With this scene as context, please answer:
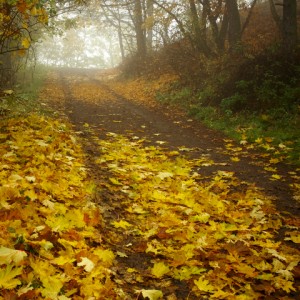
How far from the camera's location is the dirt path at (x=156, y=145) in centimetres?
318

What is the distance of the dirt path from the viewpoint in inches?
125

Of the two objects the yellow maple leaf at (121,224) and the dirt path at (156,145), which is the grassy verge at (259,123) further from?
the yellow maple leaf at (121,224)

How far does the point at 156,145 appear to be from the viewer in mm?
7762

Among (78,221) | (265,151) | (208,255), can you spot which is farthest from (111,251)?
(265,151)

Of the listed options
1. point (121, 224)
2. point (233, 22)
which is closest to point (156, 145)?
point (121, 224)

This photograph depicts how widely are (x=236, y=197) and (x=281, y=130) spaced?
4208mm

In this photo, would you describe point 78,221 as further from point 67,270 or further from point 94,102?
point 94,102

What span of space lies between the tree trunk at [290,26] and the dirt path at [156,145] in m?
4.00

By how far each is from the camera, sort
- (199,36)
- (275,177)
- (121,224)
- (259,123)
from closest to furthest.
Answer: (121,224)
(275,177)
(259,123)
(199,36)

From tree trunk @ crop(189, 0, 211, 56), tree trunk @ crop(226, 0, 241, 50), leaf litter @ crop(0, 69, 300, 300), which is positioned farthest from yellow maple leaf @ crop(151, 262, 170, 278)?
tree trunk @ crop(189, 0, 211, 56)

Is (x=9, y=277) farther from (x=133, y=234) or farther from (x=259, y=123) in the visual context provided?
(x=259, y=123)

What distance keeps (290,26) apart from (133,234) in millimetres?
9847

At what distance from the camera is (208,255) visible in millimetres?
3270

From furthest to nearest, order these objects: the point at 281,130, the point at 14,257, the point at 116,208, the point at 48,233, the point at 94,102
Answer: the point at 94,102, the point at 281,130, the point at 116,208, the point at 48,233, the point at 14,257
